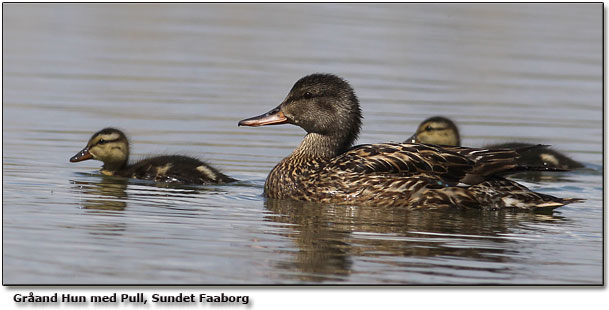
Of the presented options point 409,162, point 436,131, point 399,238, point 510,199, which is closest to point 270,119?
point 409,162

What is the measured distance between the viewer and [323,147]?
28.7ft

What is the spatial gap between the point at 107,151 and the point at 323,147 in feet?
5.93

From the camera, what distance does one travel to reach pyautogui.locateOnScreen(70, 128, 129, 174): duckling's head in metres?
A: 9.47

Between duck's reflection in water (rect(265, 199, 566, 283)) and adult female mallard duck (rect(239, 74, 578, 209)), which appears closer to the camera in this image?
duck's reflection in water (rect(265, 199, 566, 283))

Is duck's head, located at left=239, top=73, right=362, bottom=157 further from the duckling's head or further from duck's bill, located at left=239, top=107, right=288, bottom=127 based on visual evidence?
the duckling's head

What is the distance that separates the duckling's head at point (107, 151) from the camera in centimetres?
947

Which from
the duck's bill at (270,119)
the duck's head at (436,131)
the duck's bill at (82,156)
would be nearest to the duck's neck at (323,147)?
the duck's bill at (270,119)

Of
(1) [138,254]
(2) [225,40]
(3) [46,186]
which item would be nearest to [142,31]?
(2) [225,40]

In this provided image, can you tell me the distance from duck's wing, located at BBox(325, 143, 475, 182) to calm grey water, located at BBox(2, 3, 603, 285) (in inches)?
12.1

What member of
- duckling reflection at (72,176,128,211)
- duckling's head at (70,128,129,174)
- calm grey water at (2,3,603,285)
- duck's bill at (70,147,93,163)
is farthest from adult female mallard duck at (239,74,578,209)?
duck's bill at (70,147,93,163)

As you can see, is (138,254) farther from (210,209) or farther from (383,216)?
(383,216)

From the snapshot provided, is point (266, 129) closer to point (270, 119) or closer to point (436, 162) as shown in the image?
point (270, 119)

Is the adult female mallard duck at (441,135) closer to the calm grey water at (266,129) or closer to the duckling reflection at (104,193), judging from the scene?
the calm grey water at (266,129)

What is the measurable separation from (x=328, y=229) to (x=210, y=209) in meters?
0.93
